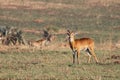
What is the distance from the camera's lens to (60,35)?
109 feet

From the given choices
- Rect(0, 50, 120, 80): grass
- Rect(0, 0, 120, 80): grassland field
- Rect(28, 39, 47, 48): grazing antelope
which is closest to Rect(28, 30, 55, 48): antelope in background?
Rect(28, 39, 47, 48): grazing antelope

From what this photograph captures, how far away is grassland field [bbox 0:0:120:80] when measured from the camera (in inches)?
617

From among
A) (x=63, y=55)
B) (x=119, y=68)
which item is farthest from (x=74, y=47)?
(x=119, y=68)

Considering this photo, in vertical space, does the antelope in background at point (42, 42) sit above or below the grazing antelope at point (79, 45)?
below

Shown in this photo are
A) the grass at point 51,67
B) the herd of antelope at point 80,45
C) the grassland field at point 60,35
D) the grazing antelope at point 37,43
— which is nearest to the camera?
the grass at point 51,67

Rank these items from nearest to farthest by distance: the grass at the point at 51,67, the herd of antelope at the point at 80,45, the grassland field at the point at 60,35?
the grass at the point at 51,67 < the grassland field at the point at 60,35 < the herd of antelope at the point at 80,45

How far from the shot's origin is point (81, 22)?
4100 centimetres

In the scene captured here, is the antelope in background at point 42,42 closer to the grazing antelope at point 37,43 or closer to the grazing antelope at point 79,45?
the grazing antelope at point 37,43

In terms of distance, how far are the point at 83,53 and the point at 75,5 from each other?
1213 inches

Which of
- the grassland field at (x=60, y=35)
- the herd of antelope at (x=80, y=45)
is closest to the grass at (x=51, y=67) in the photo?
the grassland field at (x=60, y=35)

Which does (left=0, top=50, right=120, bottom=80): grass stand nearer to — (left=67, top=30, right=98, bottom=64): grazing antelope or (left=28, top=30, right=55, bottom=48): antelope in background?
(left=67, top=30, right=98, bottom=64): grazing antelope

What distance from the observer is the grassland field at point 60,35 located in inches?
617

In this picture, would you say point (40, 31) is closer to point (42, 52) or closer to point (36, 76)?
point (42, 52)

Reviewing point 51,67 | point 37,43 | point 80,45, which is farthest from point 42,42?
point 51,67
